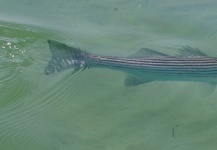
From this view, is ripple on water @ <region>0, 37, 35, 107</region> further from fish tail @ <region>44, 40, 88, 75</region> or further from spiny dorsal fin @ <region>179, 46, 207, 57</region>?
spiny dorsal fin @ <region>179, 46, 207, 57</region>

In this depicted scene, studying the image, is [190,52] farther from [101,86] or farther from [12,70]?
[12,70]

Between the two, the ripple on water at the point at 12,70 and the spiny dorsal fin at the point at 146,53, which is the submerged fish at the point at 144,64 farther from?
the ripple on water at the point at 12,70

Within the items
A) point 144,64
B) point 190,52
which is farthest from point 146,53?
point 190,52

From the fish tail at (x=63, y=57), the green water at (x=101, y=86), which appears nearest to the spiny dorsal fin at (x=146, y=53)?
Answer: the green water at (x=101, y=86)

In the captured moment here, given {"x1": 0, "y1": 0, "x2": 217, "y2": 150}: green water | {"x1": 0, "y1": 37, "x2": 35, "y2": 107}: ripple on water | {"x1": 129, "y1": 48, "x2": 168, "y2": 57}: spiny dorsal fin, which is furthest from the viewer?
{"x1": 129, "y1": 48, "x2": 168, "y2": 57}: spiny dorsal fin

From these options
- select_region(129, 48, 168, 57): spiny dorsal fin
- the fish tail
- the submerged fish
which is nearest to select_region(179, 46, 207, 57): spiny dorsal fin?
the submerged fish

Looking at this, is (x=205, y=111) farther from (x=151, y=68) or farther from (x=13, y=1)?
(x=13, y=1)

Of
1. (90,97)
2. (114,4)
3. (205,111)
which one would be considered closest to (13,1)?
(114,4)
